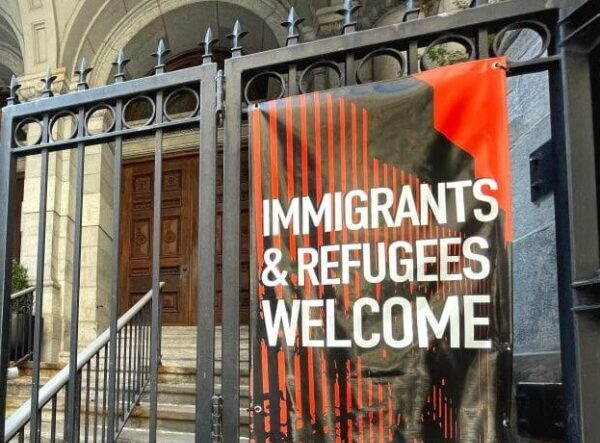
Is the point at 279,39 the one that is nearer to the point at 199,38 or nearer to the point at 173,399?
the point at 199,38

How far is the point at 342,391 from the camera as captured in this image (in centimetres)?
205

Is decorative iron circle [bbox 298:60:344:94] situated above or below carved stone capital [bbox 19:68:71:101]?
below

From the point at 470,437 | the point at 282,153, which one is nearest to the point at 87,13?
the point at 282,153

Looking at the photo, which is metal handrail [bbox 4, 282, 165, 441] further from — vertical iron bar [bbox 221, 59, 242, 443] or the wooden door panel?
the wooden door panel

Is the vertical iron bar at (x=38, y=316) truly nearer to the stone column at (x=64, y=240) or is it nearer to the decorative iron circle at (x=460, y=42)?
the decorative iron circle at (x=460, y=42)

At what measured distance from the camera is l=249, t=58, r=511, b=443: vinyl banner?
1935mm

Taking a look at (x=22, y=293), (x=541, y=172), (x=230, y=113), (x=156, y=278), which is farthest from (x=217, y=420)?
(x=22, y=293)

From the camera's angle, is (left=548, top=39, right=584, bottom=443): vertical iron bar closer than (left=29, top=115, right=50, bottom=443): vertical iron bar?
Yes

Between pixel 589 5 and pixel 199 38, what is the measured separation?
23.0ft

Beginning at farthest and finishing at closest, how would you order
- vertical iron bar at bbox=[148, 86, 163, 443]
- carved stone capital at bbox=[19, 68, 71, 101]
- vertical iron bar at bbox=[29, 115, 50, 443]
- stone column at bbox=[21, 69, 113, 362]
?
carved stone capital at bbox=[19, 68, 71, 101] < stone column at bbox=[21, 69, 113, 362] < vertical iron bar at bbox=[29, 115, 50, 443] < vertical iron bar at bbox=[148, 86, 163, 443]

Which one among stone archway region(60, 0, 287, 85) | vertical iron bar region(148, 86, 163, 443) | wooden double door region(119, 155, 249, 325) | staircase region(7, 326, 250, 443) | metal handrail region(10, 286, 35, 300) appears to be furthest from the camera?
wooden double door region(119, 155, 249, 325)

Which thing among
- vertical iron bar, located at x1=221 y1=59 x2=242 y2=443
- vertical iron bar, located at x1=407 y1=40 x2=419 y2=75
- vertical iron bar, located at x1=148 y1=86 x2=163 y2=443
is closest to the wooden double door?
vertical iron bar, located at x1=148 y1=86 x2=163 y2=443

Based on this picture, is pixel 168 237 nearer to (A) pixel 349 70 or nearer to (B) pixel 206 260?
(B) pixel 206 260

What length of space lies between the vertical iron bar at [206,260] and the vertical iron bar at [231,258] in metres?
0.06
